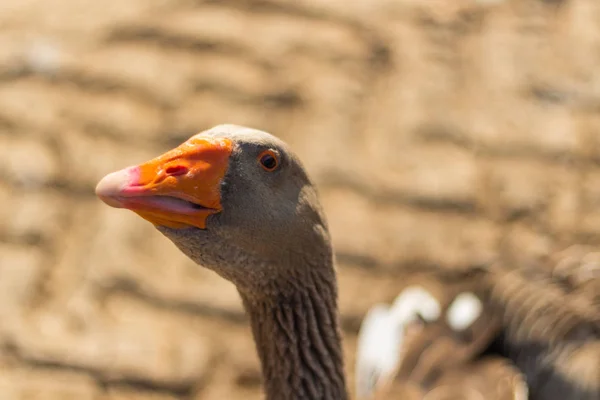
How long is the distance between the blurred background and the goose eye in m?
1.91

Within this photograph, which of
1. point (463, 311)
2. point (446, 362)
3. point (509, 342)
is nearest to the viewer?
point (446, 362)

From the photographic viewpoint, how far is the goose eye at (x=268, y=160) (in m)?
2.12

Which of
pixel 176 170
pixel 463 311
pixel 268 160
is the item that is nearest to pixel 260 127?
pixel 463 311

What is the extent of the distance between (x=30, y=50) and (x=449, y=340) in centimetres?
358

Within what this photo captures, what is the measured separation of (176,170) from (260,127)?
295cm

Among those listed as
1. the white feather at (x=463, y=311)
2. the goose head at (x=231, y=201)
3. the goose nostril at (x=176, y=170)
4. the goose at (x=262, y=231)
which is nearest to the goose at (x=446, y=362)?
the white feather at (x=463, y=311)

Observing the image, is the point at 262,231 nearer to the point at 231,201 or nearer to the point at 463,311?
the point at 231,201

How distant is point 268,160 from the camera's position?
6.98ft

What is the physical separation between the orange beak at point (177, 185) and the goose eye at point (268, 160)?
0.10m

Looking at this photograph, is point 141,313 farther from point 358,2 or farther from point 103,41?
point 358,2

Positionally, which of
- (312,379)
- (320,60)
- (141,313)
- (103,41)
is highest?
(103,41)

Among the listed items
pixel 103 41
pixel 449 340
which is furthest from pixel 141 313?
pixel 103 41

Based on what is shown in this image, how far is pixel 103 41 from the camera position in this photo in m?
5.48

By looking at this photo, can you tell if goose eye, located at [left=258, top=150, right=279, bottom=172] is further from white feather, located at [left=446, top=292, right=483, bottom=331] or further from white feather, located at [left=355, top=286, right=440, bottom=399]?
white feather, located at [left=446, top=292, right=483, bottom=331]
